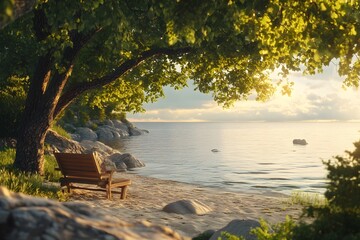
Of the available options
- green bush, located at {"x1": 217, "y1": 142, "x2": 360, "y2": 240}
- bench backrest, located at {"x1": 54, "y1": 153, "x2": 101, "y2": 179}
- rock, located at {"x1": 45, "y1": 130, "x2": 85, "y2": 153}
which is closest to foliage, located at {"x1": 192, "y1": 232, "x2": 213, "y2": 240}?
green bush, located at {"x1": 217, "y1": 142, "x2": 360, "y2": 240}

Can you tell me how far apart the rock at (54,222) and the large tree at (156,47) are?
6342 millimetres

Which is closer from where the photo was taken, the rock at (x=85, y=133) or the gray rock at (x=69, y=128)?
the gray rock at (x=69, y=128)

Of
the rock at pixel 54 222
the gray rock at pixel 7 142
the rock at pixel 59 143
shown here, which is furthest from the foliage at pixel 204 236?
the rock at pixel 59 143

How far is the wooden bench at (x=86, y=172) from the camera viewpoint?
49.1 feet

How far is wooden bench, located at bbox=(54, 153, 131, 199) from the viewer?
15.0 m

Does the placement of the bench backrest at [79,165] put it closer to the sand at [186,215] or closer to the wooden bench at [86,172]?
the wooden bench at [86,172]

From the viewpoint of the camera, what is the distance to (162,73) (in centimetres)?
2308

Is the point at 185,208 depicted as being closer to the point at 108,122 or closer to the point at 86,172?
the point at 86,172

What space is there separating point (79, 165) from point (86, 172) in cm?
31

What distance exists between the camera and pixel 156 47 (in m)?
19.2

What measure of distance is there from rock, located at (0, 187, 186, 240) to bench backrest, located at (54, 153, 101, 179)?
36.2 ft

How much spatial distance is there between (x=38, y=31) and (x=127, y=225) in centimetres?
1443

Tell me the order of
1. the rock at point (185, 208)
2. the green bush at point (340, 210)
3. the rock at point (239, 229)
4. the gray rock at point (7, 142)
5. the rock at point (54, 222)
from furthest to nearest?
the gray rock at point (7, 142) → the rock at point (185, 208) → the rock at point (239, 229) → the green bush at point (340, 210) → the rock at point (54, 222)

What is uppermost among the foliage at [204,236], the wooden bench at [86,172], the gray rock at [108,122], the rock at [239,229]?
the gray rock at [108,122]
